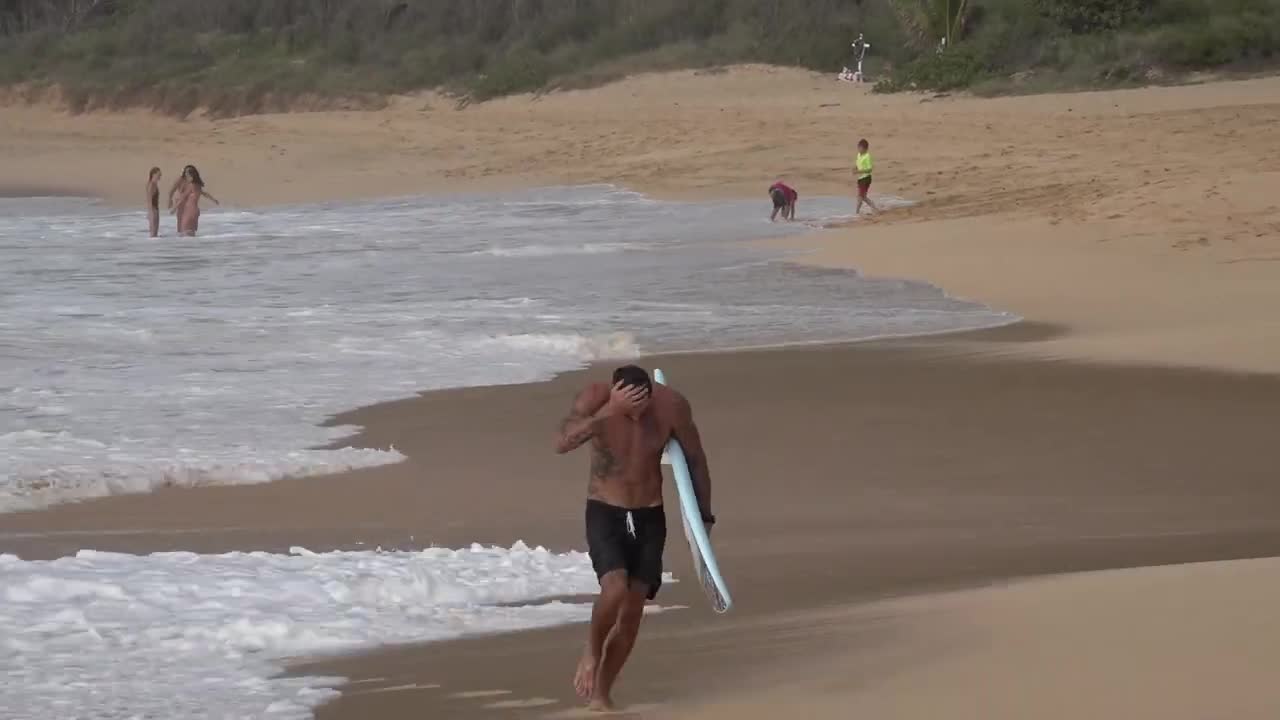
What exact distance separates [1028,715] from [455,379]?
9.52 metres

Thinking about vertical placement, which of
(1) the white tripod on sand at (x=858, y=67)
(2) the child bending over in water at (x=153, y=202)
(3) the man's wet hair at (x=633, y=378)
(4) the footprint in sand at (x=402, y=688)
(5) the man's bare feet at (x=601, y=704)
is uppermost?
(1) the white tripod on sand at (x=858, y=67)

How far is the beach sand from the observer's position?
686 cm

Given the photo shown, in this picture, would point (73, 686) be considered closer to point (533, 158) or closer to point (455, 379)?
point (455, 379)

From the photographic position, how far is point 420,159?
42219mm

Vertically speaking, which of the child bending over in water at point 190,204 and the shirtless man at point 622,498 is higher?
the shirtless man at point 622,498

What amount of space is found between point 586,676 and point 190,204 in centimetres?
2455

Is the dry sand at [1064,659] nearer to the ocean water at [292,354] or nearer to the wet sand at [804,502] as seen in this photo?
the wet sand at [804,502]

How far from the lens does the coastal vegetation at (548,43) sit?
4066 centimetres

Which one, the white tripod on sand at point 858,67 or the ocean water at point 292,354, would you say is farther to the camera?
the white tripod on sand at point 858,67

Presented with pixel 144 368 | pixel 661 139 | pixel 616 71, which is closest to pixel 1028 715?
pixel 144 368

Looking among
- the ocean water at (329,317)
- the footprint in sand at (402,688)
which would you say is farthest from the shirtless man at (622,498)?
the ocean water at (329,317)

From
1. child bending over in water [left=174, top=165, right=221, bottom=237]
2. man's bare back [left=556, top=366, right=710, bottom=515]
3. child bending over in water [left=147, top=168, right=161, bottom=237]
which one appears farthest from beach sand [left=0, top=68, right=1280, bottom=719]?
child bending over in water [left=147, top=168, right=161, bottom=237]

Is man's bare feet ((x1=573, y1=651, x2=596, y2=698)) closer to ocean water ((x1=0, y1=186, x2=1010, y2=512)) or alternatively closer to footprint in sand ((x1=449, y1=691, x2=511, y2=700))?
footprint in sand ((x1=449, y1=691, x2=511, y2=700))

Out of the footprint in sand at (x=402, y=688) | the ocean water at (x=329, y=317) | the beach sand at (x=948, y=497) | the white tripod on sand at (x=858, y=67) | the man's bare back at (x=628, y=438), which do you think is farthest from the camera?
the white tripod on sand at (x=858, y=67)
